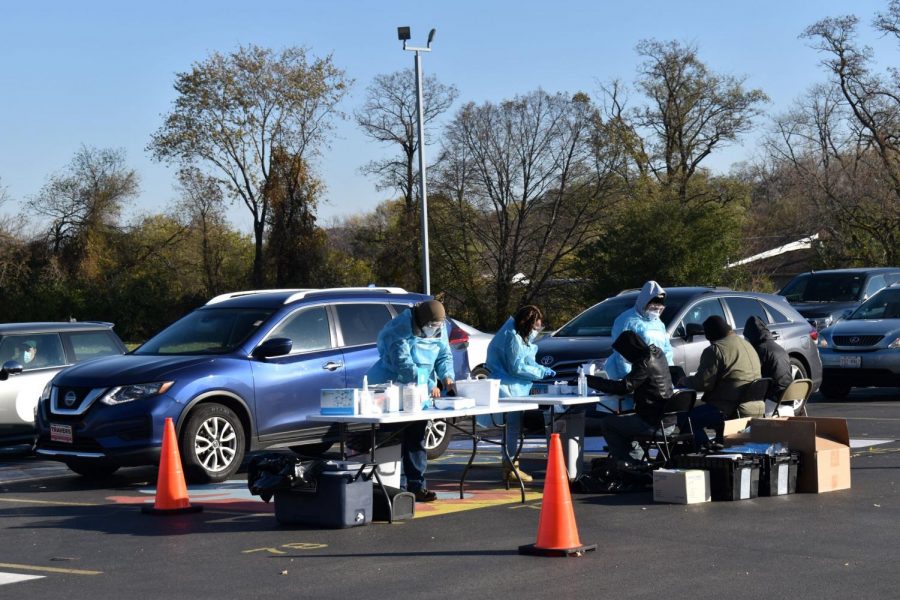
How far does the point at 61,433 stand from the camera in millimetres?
12398

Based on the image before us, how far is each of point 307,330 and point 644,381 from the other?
3.81m

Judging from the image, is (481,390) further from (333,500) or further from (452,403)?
(333,500)

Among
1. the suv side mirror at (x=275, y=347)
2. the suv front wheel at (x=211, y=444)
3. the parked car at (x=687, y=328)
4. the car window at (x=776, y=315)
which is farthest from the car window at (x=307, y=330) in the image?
the car window at (x=776, y=315)

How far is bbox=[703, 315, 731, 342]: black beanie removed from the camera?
12023mm

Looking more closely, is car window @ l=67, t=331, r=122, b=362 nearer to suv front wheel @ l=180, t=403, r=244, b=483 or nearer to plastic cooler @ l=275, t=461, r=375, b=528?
suv front wheel @ l=180, t=403, r=244, b=483

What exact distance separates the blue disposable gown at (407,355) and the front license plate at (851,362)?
37.2 feet

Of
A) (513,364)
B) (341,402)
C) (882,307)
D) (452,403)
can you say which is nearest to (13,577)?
(341,402)

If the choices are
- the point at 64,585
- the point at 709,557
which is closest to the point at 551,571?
the point at 709,557

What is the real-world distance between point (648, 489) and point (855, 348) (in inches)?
416

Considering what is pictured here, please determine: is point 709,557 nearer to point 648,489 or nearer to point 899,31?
point 648,489

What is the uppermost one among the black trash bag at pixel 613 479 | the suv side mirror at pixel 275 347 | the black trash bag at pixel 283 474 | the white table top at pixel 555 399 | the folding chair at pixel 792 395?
the suv side mirror at pixel 275 347

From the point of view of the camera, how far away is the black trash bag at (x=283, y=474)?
372 inches

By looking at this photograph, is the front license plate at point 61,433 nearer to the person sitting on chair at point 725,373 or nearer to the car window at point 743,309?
the person sitting on chair at point 725,373

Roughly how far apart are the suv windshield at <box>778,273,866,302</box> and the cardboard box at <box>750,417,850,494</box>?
50.8 feet
